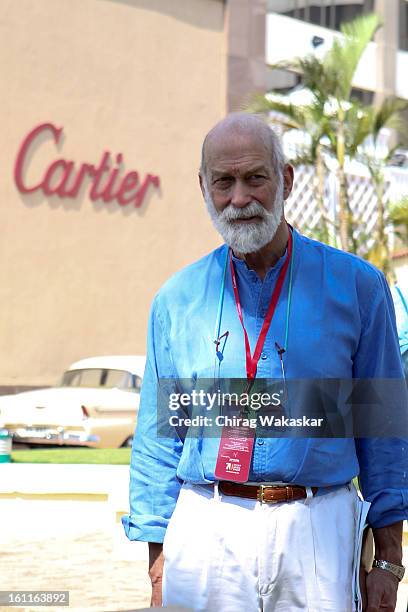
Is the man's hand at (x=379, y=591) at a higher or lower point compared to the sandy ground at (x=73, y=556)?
higher

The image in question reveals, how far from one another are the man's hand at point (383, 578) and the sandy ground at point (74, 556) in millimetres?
3373

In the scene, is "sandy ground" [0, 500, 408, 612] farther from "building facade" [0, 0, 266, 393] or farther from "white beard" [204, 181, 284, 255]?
"building facade" [0, 0, 266, 393]

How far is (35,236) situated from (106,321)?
6.30 ft

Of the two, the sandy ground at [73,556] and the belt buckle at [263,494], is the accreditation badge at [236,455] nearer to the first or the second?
the belt buckle at [263,494]

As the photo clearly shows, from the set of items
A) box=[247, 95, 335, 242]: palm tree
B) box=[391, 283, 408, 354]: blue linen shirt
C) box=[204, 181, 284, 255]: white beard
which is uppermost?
box=[247, 95, 335, 242]: palm tree

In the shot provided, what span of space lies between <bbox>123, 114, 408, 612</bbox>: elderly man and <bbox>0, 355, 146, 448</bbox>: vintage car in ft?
36.3

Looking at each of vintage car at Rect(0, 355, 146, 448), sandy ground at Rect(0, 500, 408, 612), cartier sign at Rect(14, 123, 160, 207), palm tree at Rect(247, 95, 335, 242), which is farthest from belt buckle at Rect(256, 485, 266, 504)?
cartier sign at Rect(14, 123, 160, 207)

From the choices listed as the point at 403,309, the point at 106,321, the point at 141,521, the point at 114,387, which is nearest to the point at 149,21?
the point at 106,321

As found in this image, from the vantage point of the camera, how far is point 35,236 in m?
20.3

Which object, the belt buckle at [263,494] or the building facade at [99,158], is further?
the building facade at [99,158]

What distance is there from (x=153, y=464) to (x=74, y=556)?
5.80 m

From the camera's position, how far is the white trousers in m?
2.86

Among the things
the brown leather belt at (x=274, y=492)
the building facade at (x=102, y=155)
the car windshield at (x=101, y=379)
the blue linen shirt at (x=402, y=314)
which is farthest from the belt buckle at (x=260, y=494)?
the building facade at (x=102, y=155)

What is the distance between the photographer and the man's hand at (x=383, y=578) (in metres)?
2.95
